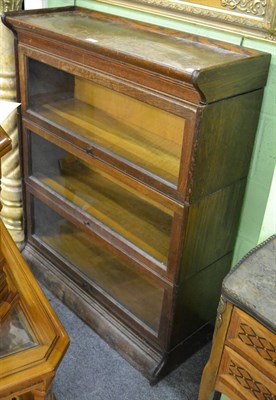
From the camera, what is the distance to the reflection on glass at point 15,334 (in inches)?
42.2

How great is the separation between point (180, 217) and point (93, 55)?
1.85 ft

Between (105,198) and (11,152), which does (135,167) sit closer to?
(105,198)

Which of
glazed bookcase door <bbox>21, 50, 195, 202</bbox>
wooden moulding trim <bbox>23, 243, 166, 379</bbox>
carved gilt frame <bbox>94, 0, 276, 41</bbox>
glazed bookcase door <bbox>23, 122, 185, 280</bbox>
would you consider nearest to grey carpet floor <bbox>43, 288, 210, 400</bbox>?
wooden moulding trim <bbox>23, 243, 166, 379</bbox>

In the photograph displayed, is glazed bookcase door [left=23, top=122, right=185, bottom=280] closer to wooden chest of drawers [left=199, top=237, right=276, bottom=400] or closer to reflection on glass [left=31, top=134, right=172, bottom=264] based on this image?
reflection on glass [left=31, top=134, right=172, bottom=264]

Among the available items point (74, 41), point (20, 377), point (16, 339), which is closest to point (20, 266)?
point (16, 339)

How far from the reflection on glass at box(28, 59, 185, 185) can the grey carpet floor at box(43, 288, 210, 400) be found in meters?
0.77

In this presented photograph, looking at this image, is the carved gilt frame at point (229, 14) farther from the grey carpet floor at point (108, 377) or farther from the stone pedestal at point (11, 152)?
the grey carpet floor at point (108, 377)

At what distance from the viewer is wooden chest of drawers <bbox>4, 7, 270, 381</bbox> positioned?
53.1 inches

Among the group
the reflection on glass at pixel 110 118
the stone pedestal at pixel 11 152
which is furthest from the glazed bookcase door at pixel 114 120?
the stone pedestal at pixel 11 152

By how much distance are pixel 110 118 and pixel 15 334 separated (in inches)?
36.5

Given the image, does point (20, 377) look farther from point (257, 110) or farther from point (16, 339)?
point (257, 110)

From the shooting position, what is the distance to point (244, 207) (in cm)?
166

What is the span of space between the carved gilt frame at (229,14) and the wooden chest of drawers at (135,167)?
0.06m

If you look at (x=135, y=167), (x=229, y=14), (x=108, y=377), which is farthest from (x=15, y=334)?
(x=229, y=14)
